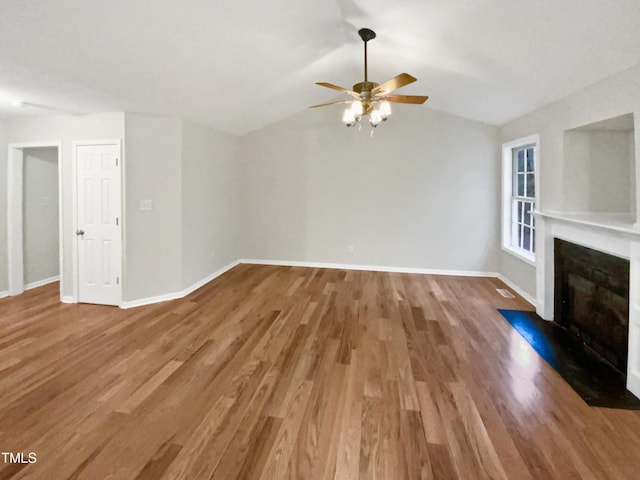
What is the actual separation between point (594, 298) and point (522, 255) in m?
1.63

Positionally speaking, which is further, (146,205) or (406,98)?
(146,205)

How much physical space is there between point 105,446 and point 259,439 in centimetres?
87

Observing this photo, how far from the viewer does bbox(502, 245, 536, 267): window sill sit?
14.0ft

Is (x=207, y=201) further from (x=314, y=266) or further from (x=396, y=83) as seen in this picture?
(x=396, y=83)

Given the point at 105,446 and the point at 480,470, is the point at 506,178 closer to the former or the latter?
the point at 480,470

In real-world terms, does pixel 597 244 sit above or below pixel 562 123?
below

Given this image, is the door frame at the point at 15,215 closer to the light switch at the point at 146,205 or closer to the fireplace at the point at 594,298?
the light switch at the point at 146,205

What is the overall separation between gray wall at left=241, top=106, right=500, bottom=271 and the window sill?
46cm

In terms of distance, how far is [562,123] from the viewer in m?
3.40

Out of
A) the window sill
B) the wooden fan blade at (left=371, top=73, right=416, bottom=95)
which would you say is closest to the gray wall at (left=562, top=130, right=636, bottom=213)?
the window sill

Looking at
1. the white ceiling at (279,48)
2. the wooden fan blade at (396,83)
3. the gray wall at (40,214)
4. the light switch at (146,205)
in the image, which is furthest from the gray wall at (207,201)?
the wooden fan blade at (396,83)

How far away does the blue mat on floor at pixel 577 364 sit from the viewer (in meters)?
2.28

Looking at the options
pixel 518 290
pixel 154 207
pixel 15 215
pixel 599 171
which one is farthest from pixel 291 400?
pixel 15 215

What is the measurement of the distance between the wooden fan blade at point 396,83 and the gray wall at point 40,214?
4966 millimetres
